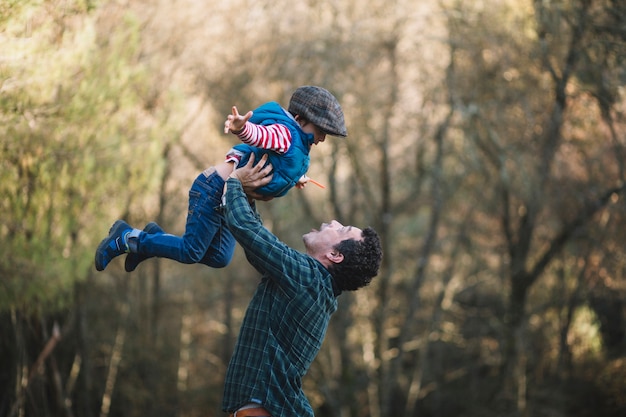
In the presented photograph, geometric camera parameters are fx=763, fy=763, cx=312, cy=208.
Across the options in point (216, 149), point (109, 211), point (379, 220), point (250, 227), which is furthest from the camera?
point (379, 220)

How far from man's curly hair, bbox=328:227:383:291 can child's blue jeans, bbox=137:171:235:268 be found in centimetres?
50

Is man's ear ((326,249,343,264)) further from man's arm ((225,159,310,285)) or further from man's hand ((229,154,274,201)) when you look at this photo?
man's hand ((229,154,274,201))

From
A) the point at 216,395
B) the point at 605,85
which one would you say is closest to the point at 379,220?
the point at 216,395

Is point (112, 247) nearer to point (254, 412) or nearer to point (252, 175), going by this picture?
point (252, 175)

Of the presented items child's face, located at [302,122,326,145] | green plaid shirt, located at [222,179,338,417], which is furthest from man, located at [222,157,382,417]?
child's face, located at [302,122,326,145]

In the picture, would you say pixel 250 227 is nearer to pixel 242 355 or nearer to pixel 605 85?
pixel 242 355

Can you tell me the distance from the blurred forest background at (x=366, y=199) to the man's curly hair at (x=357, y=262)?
10.3 ft

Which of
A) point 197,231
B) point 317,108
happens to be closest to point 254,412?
point 197,231

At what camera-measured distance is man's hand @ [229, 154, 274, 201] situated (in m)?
2.78

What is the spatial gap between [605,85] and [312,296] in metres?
5.77

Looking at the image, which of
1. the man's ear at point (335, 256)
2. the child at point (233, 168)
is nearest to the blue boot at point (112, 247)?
the child at point (233, 168)

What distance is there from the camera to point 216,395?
43.1 ft

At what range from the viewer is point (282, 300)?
9.14 ft

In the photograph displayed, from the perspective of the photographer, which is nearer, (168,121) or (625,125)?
(625,125)
